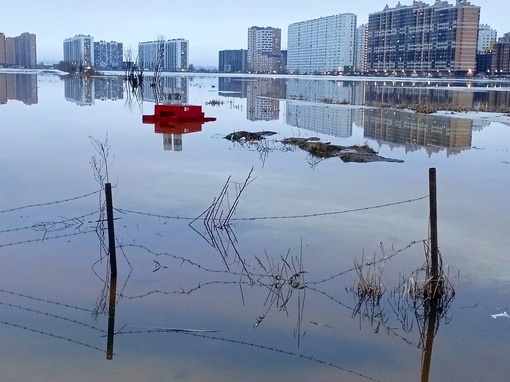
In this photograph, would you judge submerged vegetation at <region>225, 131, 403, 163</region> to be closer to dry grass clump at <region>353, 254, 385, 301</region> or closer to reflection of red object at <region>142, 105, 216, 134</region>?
reflection of red object at <region>142, 105, 216, 134</region>

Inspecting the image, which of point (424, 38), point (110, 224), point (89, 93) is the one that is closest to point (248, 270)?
point (110, 224)

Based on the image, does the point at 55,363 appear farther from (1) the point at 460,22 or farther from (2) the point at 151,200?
(1) the point at 460,22

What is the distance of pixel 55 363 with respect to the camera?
19.7 feet

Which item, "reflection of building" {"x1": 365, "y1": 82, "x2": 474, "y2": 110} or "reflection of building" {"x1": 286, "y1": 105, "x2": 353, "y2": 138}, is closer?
"reflection of building" {"x1": 286, "y1": 105, "x2": 353, "y2": 138}

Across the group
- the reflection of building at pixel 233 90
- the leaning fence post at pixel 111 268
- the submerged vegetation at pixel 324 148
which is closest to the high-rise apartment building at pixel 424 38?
the reflection of building at pixel 233 90

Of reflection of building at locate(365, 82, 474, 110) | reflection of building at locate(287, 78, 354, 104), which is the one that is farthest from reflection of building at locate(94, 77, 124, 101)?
reflection of building at locate(365, 82, 474, 110)

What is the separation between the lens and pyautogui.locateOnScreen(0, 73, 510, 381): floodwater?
245 inches

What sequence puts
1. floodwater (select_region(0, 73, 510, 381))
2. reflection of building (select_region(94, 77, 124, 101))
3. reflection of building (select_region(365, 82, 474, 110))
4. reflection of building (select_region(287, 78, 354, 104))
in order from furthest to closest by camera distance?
1. reflection of building (select_region(287, 78, 354, 104))
2. reflection of building (select_region(94, 77, 124, 101))
3. reflection of building (select_region(365, 82, 474, 110))
4. floodwater (select_region(0, 73, 510, 381))

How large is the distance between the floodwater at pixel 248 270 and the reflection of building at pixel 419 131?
3687 mm

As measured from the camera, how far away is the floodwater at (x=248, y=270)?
20.4ft

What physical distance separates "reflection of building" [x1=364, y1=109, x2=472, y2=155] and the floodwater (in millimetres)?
3687

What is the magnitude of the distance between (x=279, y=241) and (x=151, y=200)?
339cm

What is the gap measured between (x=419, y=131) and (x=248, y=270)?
17.3m

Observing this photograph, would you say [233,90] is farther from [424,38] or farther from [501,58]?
[501,58]
